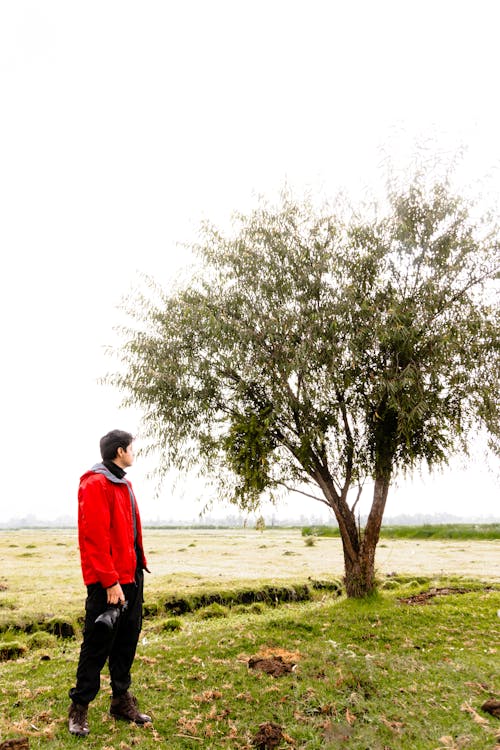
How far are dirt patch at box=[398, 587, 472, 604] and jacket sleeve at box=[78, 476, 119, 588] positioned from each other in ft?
36.7

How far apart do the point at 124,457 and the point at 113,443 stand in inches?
8.7

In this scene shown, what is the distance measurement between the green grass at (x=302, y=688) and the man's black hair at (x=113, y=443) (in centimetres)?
313

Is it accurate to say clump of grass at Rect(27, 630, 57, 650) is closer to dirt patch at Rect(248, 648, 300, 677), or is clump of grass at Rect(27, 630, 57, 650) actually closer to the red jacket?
dirt patch at Rect(248, 648, 300, 677)

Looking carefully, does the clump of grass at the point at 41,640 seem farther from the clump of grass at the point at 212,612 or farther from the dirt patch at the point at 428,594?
the dirt patch at the point at 428,594

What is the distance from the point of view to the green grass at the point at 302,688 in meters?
5.59

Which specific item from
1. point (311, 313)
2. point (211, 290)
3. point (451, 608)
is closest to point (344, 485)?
point (451, 608)

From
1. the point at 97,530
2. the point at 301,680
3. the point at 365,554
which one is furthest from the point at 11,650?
the point at 365,554

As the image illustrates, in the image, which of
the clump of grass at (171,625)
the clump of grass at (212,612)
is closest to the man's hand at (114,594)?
the clump of grass at (171,625)

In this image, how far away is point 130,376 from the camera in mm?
13180

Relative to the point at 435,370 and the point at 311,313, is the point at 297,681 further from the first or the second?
the point at 311,313

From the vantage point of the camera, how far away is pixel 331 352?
11.4m

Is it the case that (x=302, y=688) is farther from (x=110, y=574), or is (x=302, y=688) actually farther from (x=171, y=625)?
(x=171, y=625)

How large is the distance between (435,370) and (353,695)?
22.6ft

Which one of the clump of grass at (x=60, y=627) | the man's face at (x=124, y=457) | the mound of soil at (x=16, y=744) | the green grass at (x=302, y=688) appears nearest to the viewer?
the mound of soil at (x=16, y=744)
